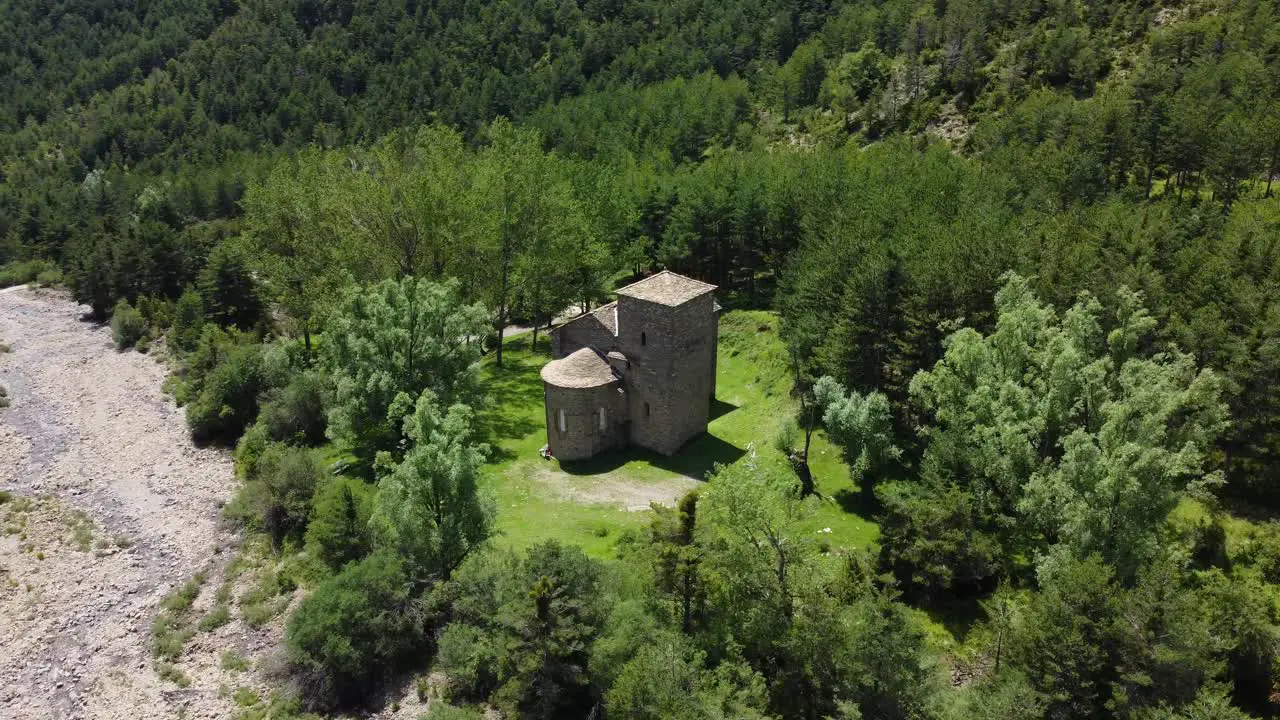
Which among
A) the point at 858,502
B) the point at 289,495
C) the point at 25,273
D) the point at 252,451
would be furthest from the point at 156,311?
the point at 858,502

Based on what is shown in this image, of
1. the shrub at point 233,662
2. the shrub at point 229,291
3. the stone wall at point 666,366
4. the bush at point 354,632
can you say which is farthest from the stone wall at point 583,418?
the shrub at point 229,291

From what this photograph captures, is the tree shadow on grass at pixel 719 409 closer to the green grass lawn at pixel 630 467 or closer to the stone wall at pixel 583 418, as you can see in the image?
the green grass lawn at pixel 630 467

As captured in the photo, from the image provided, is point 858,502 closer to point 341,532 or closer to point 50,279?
point 341,532

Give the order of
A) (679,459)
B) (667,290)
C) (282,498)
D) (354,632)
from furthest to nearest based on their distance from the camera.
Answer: (282,498), (667,290), (679,459), (354,632)

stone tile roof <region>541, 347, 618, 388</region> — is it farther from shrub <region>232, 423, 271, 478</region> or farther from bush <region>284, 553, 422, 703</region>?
shrub <region>232, 423, 271, 478</region>

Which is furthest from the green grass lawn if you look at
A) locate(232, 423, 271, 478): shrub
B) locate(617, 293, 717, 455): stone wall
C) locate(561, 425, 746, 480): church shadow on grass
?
locate(232, 423, 271, 478): shrub

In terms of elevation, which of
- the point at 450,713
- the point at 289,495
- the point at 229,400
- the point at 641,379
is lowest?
the point at 229,400

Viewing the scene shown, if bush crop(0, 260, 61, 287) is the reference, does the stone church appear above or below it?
above
